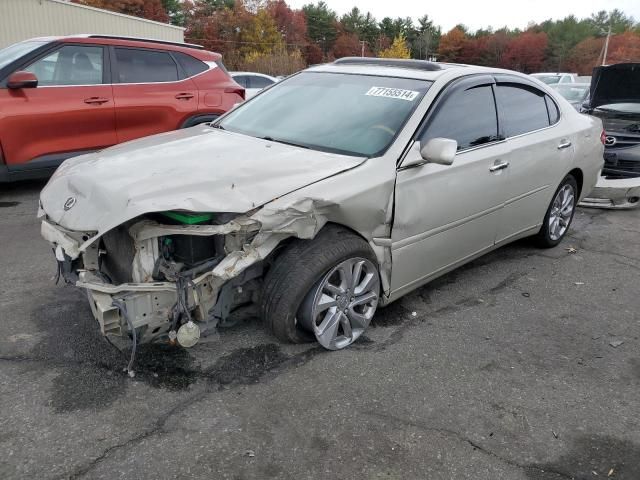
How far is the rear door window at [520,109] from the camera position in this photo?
4.18m

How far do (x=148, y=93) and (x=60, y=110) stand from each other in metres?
1.10

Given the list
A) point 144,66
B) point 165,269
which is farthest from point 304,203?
point 144,66

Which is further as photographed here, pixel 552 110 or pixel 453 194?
pixel 552 110

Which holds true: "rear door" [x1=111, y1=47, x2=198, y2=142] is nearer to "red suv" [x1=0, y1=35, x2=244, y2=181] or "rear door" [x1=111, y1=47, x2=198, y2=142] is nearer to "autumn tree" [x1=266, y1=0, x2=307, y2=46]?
"red suv" [x1=0, y1=35, x2=244, y2=181]

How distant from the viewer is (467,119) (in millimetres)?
3801

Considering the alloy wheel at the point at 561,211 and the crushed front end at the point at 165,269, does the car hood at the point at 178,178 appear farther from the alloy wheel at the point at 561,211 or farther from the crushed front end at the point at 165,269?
the alloy wheel at the point at 561,211

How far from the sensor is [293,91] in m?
4.14

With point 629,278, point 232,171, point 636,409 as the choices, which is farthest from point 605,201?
point 232,171

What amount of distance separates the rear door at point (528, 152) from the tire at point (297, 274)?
1.75 meters

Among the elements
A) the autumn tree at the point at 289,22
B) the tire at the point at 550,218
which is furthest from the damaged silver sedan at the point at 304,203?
the autumn tree at the point at 289,22

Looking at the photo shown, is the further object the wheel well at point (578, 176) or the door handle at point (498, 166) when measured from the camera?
the wheel well at point (578, 176)

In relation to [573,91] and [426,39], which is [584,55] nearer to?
[426,39]

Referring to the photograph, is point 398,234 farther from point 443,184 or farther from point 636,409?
point 636,409

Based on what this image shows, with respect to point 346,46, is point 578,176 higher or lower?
lower
